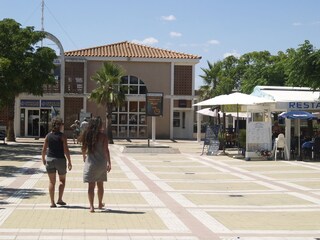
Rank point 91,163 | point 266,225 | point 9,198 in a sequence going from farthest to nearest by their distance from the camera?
point 9,198 < point 91,163 < point 266,225

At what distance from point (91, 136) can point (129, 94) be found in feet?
106

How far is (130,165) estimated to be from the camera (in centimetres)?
1938

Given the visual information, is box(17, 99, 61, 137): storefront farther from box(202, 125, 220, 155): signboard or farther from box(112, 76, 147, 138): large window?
box(202, 125, 220, 155): signboard

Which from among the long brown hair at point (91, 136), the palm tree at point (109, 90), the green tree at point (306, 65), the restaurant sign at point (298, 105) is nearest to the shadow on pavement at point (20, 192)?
the long brown hair at point (91, 136)

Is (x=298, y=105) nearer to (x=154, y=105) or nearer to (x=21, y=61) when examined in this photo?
(x=154, y=105)

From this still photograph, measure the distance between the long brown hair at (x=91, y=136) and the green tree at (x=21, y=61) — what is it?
15.8 meters

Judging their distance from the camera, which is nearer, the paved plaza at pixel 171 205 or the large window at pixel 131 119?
the paved plaza at pixel 171 205

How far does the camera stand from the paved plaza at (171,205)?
25.6 feet

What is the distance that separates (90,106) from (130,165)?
22.6 metres

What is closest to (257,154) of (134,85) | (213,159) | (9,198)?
(213,159)

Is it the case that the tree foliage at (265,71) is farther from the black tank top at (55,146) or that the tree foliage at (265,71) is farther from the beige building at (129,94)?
the black tank top at (55,146)

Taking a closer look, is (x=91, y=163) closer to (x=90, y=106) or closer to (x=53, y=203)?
(x=53, y=203)

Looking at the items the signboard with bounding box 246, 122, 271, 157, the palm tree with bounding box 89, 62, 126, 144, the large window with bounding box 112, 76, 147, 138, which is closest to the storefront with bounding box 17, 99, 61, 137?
the large window with bounding box 112, 76, 147, 138

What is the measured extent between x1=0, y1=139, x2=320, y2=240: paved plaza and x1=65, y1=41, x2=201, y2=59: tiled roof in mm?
24091
